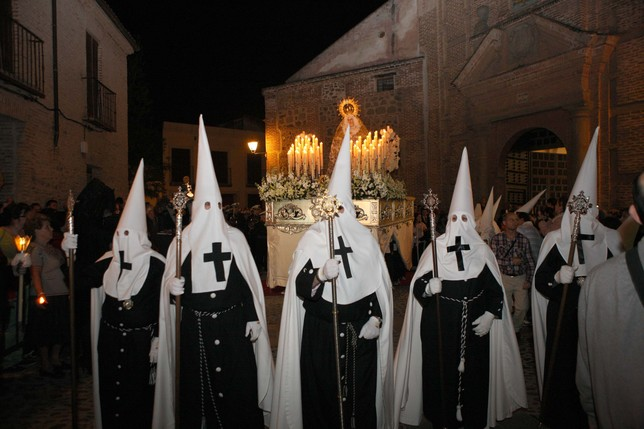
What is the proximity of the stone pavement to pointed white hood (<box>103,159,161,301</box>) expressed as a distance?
1569 mm

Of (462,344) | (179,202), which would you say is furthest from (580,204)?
(179,202)

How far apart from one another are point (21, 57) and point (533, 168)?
15077mm

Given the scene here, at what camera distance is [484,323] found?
4285 millimetres

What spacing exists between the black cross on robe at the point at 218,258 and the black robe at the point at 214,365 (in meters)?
0.11

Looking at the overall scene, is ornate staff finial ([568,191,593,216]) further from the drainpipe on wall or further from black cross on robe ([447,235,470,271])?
the drainpipe on wall

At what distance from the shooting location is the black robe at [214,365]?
Result: 4055 mm

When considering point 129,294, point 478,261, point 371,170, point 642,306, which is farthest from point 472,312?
point 371,170

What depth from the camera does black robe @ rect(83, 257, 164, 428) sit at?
4191mm

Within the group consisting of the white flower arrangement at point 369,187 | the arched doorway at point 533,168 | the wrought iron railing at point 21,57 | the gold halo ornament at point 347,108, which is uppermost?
the wrought iron railing at point 21,57

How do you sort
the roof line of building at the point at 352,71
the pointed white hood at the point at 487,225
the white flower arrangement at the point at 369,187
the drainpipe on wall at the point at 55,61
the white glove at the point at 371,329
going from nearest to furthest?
the white glove at the point at 371,329
the pointed white hood at the point at 487,225
the white flower arrangement at the point at 369,187
the drainpipe on wall at the point at 55,61
the roof line of building at the point at 352,71

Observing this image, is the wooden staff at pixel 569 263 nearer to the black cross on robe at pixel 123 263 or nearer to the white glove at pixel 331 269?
the white glove at pixel 331 269

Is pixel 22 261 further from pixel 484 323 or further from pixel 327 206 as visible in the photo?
pixel 484 323

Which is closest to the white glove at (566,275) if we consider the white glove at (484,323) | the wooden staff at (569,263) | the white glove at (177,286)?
the wooden staff at (569,263)

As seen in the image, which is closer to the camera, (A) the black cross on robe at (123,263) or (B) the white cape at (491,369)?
(A) the black cross on robe at (123,263)
